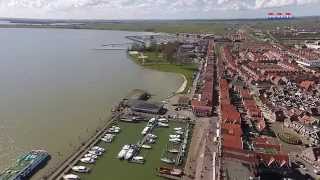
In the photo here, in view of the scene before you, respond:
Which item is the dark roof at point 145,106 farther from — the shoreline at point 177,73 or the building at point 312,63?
the building at point 312,63

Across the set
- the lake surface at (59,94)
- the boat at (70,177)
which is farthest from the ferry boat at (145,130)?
the boat at (70,177)

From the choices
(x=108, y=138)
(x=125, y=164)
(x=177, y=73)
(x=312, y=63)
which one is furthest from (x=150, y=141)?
(x=312, y=63)

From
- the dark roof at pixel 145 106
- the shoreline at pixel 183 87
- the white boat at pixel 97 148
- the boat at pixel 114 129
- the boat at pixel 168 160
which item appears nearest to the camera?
the boat at pixel 168 160

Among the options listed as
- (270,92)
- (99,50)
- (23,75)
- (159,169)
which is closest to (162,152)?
(159,169)

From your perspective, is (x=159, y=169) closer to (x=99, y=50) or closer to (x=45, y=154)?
(x=45, y=154)

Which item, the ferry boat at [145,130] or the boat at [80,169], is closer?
the boat at [80,169]

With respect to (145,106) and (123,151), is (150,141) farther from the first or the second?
(145,106)
